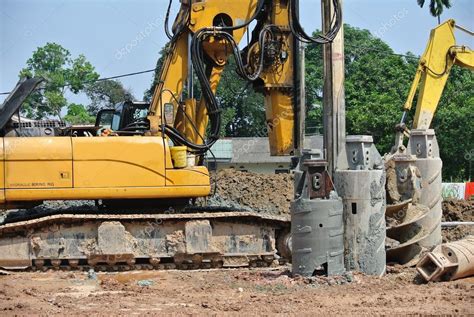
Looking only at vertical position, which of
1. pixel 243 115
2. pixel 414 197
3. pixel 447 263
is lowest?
pixel 447 263

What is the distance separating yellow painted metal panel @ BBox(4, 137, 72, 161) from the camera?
12.2 m

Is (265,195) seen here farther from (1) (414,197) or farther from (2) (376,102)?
(2) (376,102)

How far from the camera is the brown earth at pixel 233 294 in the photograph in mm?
8773

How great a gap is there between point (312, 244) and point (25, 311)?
3.66 metres

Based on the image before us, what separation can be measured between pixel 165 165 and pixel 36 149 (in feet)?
6.27

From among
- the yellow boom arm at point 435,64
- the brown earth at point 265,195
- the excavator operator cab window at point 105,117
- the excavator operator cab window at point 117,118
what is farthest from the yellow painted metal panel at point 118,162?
the yellow boom arm at point 435,64

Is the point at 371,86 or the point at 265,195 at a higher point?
the point at 371,86

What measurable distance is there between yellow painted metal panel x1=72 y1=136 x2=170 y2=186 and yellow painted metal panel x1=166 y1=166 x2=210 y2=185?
0.12m

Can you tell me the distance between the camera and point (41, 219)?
484 inches

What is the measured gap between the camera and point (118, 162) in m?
12.3

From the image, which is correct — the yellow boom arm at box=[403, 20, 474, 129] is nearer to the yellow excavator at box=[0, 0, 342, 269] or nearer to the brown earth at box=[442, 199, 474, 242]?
the brown earth at box=[442, 199, 474, 242]

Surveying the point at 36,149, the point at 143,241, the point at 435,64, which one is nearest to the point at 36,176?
the point at 36,149

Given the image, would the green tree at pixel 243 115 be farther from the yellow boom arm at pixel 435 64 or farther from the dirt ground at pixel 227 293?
the dirt ground at pixel 227 293

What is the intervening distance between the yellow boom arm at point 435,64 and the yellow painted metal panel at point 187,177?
232 inches
